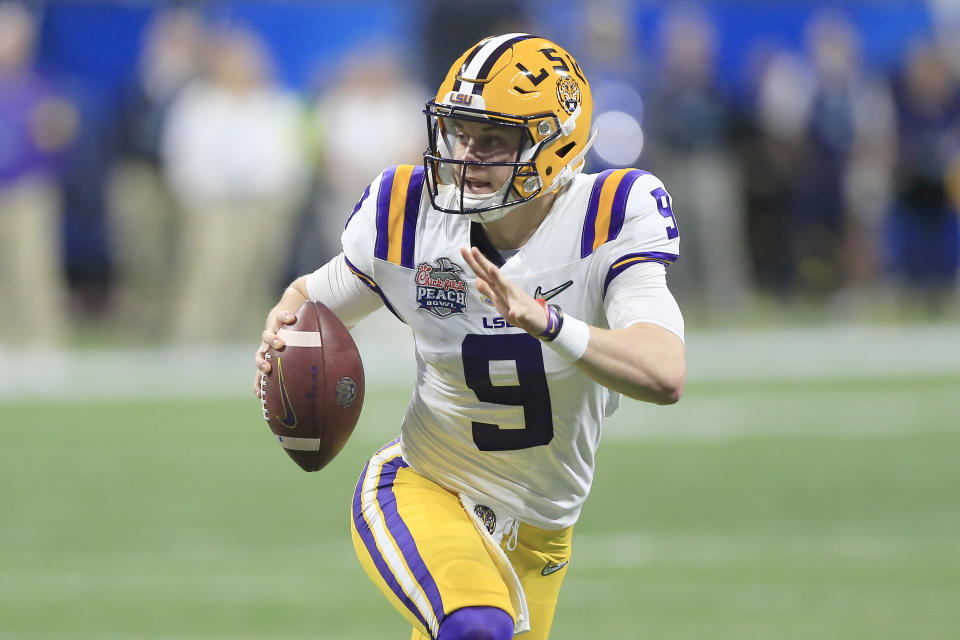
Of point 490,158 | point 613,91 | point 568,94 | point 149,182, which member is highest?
point 568,94

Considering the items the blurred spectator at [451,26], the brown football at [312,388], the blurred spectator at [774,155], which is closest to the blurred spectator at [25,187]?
the blurred spectator at [451,26]

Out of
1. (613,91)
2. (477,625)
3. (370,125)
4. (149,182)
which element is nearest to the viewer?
(477,625)

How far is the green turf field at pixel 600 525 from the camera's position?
5391mm

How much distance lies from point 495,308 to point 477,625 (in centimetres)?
68

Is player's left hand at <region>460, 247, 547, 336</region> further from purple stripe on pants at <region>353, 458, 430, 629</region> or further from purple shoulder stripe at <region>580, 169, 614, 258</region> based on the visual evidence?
purple stripe on pants at <region>353, 458, 430, 629</region>

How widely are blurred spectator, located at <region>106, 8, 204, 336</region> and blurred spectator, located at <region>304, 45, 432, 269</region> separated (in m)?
1.09

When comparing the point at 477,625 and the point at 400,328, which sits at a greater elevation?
the point at 477,625

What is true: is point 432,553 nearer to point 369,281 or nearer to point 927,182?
point 369,281

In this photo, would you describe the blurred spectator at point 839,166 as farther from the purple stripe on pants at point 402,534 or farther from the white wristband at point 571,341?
the white wristband at point 571,341

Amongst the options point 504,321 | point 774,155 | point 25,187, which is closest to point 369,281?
point 504,321

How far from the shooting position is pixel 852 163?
1376 cm

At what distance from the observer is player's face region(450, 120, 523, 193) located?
3.69 meters

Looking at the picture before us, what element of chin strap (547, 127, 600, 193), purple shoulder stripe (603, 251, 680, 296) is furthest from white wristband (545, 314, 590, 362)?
chin strap (547, 127, 600, 193)

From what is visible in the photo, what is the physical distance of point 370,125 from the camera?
1170 cm
